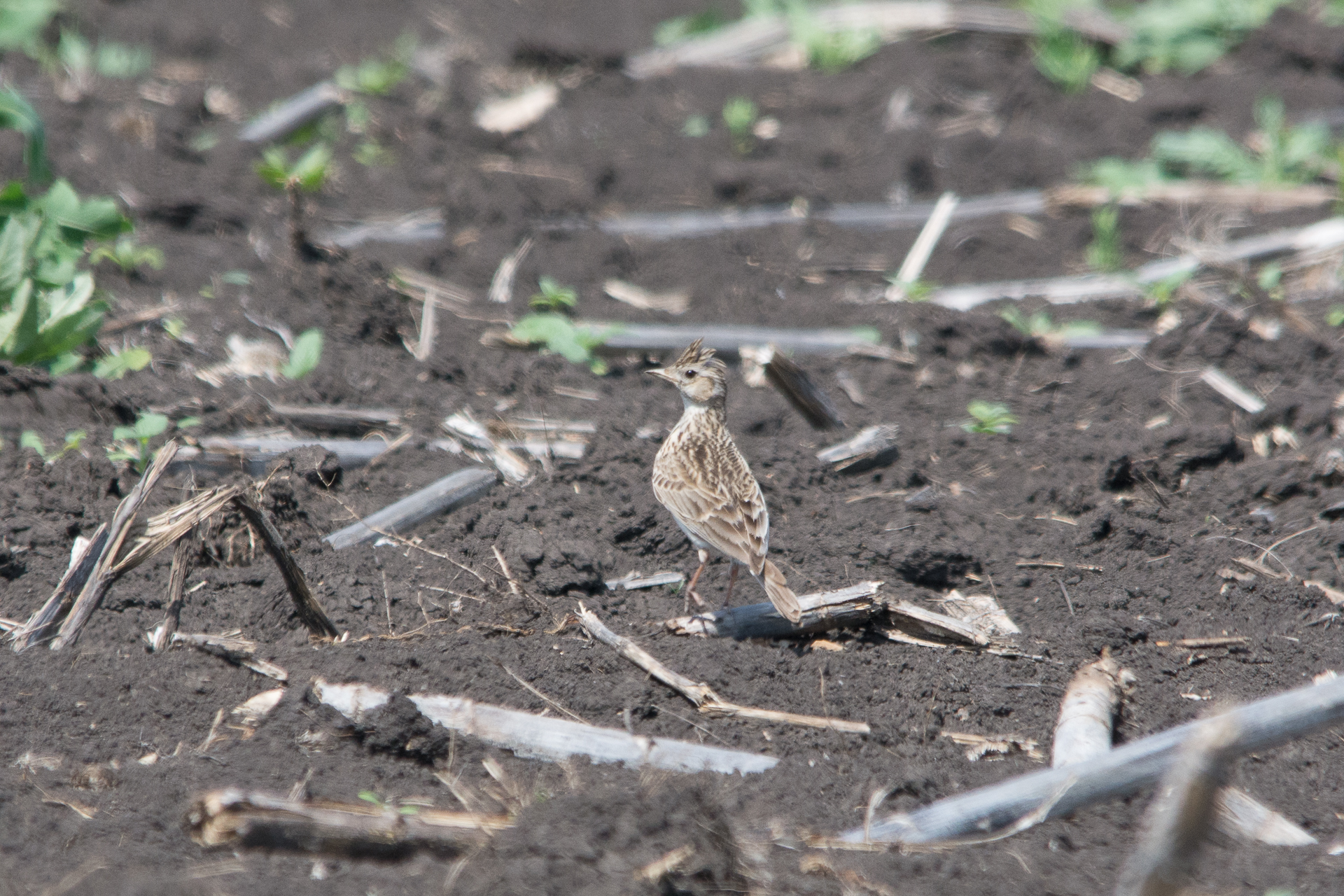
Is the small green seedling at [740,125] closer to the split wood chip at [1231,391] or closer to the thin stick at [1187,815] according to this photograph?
the split wood chip at [1231,391]

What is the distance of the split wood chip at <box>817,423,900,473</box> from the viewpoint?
253 inches

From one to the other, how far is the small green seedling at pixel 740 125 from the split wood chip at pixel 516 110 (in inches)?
67.9

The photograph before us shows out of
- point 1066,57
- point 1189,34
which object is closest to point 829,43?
point 1066,57

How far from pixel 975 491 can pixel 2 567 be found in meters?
4.77

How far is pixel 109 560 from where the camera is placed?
4266 millimetres

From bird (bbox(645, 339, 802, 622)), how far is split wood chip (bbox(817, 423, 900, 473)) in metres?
0.56

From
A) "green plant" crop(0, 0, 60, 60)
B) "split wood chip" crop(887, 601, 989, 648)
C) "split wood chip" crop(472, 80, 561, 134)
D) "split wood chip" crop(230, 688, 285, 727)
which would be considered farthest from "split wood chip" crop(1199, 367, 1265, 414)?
"green plant" crop(0, 0, 60, 60)

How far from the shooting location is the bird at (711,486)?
502 cm

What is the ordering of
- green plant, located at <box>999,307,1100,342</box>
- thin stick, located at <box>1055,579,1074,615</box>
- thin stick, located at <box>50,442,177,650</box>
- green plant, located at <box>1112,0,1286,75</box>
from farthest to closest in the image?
1. green plant, located at <box>1112,0,1286,75</box>
2. green plant, located at <box>999,307,1100,342</box>
3. thin stick, located at <box>1055,579,1074,615</box>
4. thin stick, located at <box>50,442,177,650</box>

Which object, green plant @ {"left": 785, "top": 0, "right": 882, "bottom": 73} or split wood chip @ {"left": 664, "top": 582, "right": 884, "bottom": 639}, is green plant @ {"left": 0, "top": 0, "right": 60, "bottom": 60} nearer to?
green plant @ {"left": 785, "top": 0, "right": 882, "bottom": 73}

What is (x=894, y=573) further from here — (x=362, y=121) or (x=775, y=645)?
(x=362, y=121)

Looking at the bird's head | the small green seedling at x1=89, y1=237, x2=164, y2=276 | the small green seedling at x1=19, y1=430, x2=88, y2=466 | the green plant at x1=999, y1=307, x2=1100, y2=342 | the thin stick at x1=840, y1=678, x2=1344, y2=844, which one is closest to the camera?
the thin stick at x1=840, y1=678, x2=1344, y2=844

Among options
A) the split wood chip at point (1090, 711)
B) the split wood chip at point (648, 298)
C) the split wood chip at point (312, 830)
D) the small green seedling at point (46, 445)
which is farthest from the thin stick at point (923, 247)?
the split wood chip at point (312, 830)

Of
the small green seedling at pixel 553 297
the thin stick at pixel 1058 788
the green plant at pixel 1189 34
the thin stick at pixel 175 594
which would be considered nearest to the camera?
the thin stick at pixel 1058 788
